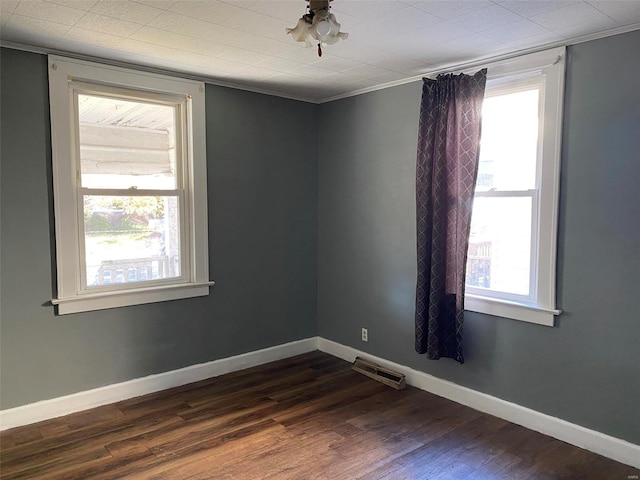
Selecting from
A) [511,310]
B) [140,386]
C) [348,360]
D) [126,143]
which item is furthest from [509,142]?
[140,386]

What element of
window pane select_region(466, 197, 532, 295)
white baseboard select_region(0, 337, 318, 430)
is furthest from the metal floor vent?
window pane select_region(466, 197, 532, 295)

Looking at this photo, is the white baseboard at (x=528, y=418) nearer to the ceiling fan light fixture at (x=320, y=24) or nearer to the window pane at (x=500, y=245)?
the window pane at (x=500, y=245)

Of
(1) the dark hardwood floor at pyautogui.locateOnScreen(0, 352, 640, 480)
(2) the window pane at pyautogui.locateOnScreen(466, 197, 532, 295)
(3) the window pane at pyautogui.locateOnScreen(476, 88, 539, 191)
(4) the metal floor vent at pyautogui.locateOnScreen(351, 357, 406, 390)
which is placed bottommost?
(1) the dark hardwood floor at pyautogui.locateOnScreen(0, 352, 640, 480)

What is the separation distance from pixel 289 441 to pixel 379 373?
119 cm

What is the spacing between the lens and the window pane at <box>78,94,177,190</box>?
3.18m

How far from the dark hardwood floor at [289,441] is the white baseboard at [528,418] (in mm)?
53

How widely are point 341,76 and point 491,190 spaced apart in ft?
4.50

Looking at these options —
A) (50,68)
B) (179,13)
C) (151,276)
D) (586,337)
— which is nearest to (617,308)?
(586,337)

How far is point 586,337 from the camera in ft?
8.84

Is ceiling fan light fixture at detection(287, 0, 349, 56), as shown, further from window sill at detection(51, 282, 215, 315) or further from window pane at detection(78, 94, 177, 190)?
window sill at detection(51, 282, 215, 315)

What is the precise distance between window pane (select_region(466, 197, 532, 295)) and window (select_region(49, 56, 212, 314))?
6.70 feet

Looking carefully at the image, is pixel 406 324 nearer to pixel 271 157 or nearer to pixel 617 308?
pixel 617 308

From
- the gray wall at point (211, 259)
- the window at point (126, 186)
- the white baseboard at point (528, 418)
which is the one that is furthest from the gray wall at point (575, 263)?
the window at point (126, 186)

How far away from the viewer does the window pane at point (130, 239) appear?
322 centimetres
